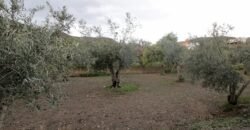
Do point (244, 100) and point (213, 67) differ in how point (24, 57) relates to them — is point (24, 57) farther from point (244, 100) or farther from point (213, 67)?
point (244, 100)

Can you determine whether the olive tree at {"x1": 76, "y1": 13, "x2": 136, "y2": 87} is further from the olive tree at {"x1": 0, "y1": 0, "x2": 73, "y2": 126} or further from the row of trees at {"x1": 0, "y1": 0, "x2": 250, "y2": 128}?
the olive tree at {"x1": 0, "y1": 0, "x2": 73, "y2": 126}

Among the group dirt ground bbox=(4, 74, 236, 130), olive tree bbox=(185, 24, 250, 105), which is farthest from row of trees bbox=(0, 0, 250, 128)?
dirt ground bbox=(4, 74, 236, 130)

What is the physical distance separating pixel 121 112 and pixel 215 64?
5070mm

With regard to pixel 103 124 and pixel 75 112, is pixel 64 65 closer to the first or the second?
pixel 103 124

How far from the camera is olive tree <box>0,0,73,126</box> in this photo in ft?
16.7

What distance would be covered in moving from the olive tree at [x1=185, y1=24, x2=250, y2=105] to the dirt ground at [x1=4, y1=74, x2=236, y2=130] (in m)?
1.67

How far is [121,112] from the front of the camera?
49.7ft

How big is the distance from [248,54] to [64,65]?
10.7 m

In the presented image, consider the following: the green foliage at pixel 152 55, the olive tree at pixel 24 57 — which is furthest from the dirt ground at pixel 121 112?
the green foliage at pixel 152 55

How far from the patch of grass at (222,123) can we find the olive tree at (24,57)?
7839 millimetres

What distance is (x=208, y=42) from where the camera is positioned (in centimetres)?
1577

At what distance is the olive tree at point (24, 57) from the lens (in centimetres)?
508

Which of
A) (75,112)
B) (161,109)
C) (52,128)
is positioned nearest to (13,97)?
(52,128)

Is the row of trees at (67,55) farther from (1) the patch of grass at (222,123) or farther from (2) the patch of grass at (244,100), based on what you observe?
(1) the patch of grass at (222,123)
